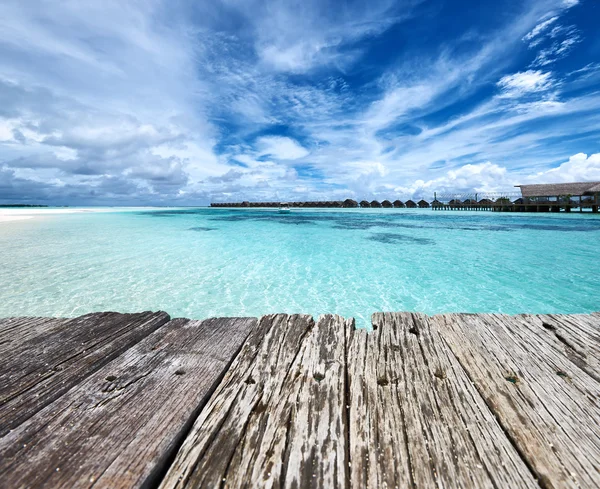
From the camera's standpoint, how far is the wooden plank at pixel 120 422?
908mm

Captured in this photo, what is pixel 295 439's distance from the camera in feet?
3.46

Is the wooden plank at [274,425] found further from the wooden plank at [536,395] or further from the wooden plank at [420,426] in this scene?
the wooden plank at [536,395]

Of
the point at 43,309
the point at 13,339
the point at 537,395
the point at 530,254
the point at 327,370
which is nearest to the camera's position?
the point at 537,395

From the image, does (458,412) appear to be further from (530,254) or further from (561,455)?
(530,254)

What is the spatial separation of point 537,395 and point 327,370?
3.17 feet

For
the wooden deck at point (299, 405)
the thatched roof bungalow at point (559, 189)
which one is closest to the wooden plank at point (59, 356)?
the wooden deck at point (299, 405)

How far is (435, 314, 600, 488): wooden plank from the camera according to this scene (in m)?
0.97

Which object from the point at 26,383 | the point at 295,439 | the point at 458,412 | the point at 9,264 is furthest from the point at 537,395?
the point at 9,264

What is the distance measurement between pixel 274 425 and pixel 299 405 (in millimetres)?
150

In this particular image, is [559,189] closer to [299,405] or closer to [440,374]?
[440,374]

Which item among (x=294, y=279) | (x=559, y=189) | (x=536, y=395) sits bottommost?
(x=294, y=279)

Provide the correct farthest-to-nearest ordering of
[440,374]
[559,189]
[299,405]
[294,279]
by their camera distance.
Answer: [559,189], [294,279], [440,374], [299,405]

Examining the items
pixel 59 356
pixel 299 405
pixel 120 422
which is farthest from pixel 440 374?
pixel 59 356

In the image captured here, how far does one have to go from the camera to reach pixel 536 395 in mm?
1311
